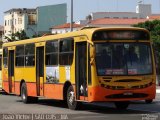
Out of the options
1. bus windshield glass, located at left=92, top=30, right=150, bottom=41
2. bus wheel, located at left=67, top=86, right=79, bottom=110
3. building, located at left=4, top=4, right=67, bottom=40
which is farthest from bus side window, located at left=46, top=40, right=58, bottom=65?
building, located at left=4, top=4, right=67, bottom=40

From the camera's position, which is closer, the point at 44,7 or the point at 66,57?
the point at 66,57

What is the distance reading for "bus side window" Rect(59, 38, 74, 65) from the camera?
20.4 metres

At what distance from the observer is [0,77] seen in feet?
108

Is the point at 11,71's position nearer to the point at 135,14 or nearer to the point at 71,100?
the point at 71,100

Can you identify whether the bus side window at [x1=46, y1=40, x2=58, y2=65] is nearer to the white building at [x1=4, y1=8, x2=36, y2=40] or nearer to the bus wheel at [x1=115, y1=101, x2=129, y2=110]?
the bus wheel at [x1=115, y1=101, x2=129, y2=110]

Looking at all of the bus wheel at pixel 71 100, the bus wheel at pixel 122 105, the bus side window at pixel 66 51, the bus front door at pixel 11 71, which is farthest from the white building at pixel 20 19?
the bus wheel at pixel 71 100

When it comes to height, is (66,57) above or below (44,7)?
below

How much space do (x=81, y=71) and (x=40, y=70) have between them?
14.5ft

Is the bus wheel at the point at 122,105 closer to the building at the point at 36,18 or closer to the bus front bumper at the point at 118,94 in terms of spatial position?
the bus front bumper at the point at 118,94

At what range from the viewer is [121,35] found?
63.0ft

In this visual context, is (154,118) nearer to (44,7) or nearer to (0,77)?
(0,77)

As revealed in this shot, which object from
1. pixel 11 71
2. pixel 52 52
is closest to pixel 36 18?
pixel 11 71

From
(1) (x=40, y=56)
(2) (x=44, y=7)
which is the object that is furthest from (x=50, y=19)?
(1) (x=40, y=56)

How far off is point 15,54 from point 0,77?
5.84 metres
